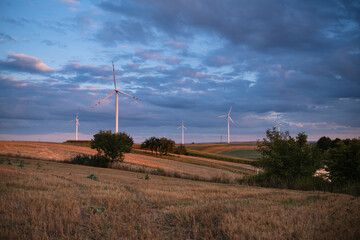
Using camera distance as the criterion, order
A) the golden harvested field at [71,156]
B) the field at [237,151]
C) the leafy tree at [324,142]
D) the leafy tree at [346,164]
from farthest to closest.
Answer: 1. the field at [237,151]
2. the leafy tree at [324,142]
3. the golden harvested field at [71,156]
4. the leafy tree at [346,164]

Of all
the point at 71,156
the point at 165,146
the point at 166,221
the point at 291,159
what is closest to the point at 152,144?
the point at 165,146

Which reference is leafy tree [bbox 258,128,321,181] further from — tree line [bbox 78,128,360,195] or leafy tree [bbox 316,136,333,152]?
leafy tree [bbox 316,136,333,152]

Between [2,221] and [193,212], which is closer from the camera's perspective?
[2,221]

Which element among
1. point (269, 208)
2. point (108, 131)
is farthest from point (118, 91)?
point (269, 208)

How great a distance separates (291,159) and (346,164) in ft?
16.0

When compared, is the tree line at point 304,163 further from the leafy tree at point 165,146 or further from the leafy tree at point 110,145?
the leafy tree at point 165,146

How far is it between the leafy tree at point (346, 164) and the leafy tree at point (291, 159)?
354cm

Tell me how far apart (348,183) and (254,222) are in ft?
47.1

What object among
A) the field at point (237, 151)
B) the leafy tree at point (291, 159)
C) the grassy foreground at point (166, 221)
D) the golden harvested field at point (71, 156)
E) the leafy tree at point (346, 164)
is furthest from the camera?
the field at point (237, 151)

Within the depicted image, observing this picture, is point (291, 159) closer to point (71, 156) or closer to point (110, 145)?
point (110, 145)

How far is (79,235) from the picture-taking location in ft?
21.6

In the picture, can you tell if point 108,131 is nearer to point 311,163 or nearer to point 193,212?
point 311,163

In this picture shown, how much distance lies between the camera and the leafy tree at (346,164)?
60.9 feet

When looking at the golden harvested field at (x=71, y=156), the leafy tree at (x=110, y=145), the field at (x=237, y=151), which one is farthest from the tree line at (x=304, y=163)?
the field at (x=237, y=151)
